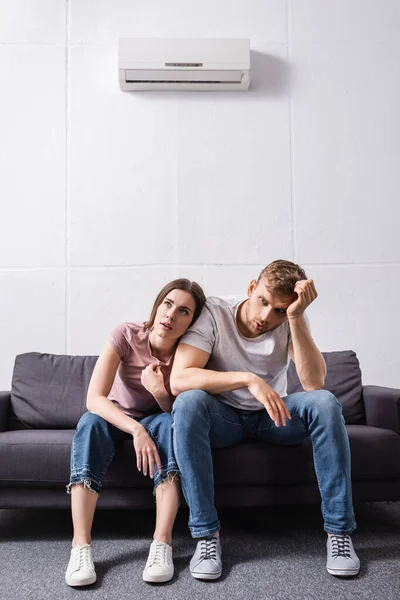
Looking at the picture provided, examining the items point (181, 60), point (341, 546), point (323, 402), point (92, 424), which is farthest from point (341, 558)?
point (181, 60)

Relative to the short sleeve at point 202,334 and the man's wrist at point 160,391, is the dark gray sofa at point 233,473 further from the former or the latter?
the short sleeve at point 202,334

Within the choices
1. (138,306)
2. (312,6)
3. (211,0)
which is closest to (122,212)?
(138,306)

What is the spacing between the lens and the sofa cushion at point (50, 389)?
9.12 feet

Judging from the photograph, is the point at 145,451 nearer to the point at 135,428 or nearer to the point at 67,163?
the point at 135,428

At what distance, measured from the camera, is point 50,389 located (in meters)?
2.85

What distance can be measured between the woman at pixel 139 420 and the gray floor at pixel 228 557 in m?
0.09

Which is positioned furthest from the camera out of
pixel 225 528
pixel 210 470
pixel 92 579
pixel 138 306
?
pixel 138 306

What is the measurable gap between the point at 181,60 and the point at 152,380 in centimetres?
205

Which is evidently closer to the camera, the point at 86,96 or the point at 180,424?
the point at 180,424

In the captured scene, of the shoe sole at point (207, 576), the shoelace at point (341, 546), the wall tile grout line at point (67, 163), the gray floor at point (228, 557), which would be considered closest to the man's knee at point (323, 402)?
the shoelace at point (341, 546)

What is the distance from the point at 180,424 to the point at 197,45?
237 centimetres

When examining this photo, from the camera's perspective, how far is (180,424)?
2.00 metres

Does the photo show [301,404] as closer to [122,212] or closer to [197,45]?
[122,212]

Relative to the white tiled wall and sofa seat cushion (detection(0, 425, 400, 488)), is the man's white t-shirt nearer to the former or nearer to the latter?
sofa seat cushion (detection(0, 425, 400, 488))
